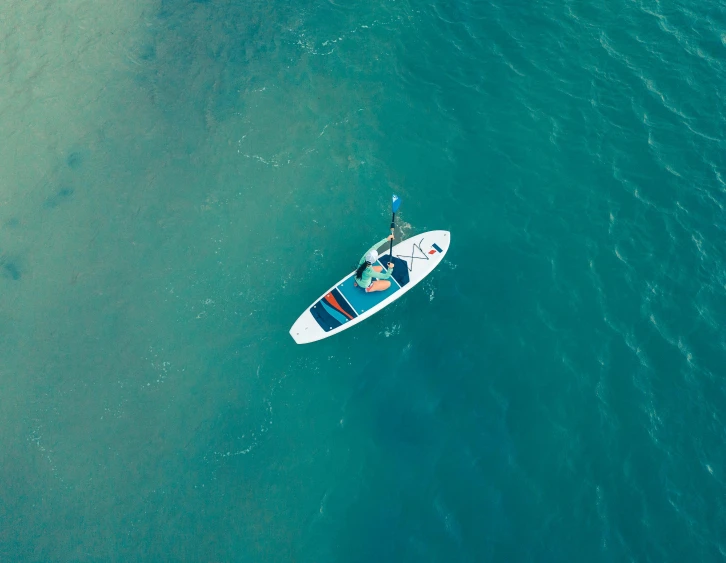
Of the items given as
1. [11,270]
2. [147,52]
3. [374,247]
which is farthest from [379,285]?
[147,52]

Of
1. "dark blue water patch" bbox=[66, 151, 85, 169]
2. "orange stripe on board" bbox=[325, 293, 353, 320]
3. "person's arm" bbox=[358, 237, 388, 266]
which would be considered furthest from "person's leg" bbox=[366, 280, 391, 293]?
"dark blue water patch" bbox=[66, 151, 85, 169]

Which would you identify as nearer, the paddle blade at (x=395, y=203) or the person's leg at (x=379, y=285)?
the paddle blade at (x=395, y=203)

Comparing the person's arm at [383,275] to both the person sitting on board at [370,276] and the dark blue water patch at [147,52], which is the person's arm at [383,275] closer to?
Answer: the person sitting on board at [370,276]

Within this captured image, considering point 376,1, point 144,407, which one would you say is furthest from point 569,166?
point 144,407

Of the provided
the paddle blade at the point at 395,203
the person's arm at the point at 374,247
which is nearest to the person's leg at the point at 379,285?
the person's arm at the point at 374,247

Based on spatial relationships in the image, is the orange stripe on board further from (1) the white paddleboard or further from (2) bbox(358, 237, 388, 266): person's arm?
(2) bbox(358, 237, 388, 266): person's arm

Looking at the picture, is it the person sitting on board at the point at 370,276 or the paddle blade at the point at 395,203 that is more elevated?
the paddle blade at the point at 395,203
